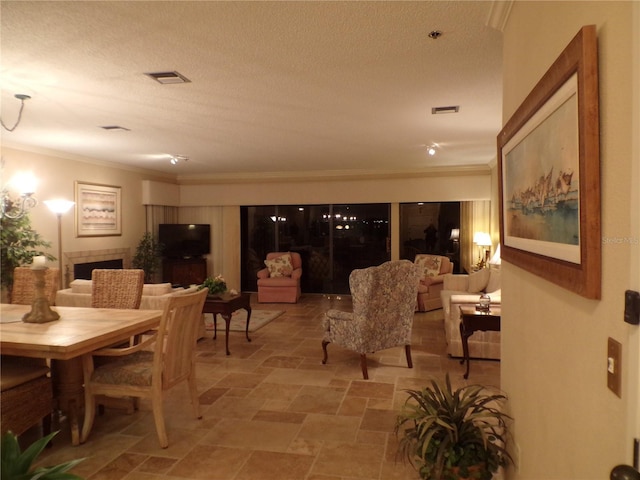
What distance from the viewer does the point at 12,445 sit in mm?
1318

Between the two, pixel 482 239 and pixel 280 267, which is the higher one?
pixel 482 239

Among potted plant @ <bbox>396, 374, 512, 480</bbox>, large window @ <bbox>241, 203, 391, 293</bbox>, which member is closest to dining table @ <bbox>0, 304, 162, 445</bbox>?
potted plant @ <bbox>396, 374, 512, 480</bbox>

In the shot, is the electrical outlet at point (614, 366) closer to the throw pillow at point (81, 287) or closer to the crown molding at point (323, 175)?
the throw pillow at point (81, 287)

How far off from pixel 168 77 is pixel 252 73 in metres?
0.68

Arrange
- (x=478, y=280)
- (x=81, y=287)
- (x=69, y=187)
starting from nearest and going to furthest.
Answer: (x=81, y=287) < (x=478, y=280) < (x=69, y=187)

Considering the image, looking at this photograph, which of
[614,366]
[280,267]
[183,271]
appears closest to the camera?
[614,366]

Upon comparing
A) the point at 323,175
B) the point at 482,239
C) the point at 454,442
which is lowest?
the point at 454,442

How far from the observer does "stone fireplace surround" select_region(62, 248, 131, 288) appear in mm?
6523

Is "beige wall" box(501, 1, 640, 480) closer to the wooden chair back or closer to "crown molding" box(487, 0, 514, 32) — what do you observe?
"crown molding" box(487, 0, 514, 32)

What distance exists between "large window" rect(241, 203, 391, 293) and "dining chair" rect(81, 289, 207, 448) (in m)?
6.30

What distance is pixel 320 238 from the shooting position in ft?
30.7

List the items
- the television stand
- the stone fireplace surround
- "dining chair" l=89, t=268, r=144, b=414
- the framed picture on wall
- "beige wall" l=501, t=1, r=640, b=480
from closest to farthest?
1. "beige wall" l=501, t=1, r=640, b=480
2. "dining chair" l=89, t=268, r=144, b=414
3. the stone fireplace surround
4. the framed picture on wall
5. the television stand

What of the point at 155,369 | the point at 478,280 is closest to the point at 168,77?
the point at 155,369

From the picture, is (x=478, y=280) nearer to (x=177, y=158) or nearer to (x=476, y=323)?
(x=476, y=323)
